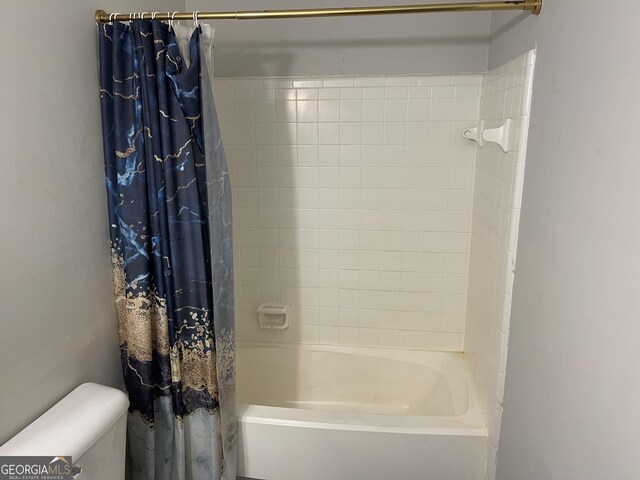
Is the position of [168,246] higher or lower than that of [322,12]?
Result: lower

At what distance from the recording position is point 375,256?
234cm

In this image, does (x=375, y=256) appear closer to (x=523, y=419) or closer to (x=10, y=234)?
(x=523, y=419)

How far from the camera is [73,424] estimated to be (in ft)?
3.99

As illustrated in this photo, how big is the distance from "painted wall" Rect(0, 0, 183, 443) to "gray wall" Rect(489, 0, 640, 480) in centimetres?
137

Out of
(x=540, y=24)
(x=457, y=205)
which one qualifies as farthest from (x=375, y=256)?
(x=540, y=24)

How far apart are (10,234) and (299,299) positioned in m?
1.50

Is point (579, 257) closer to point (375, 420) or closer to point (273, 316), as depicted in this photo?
point (375, 420)

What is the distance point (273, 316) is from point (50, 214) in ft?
4.40

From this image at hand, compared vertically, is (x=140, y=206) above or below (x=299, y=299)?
above

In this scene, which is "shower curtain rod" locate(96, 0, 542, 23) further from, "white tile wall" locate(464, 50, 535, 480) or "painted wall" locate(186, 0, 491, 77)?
"painted wall" locate(186, 0, 491, 77)

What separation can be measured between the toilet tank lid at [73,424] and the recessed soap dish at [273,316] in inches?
43.5

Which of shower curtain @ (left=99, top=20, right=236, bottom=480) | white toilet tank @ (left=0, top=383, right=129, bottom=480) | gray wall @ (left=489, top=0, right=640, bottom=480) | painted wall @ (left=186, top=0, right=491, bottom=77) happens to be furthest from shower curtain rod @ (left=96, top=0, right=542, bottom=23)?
white toilet tank @ (left=0, top=383, right=129, bottom=480)

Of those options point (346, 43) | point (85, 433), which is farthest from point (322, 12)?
point (85, 433)

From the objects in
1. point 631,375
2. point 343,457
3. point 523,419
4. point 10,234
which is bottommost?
point 343,457
